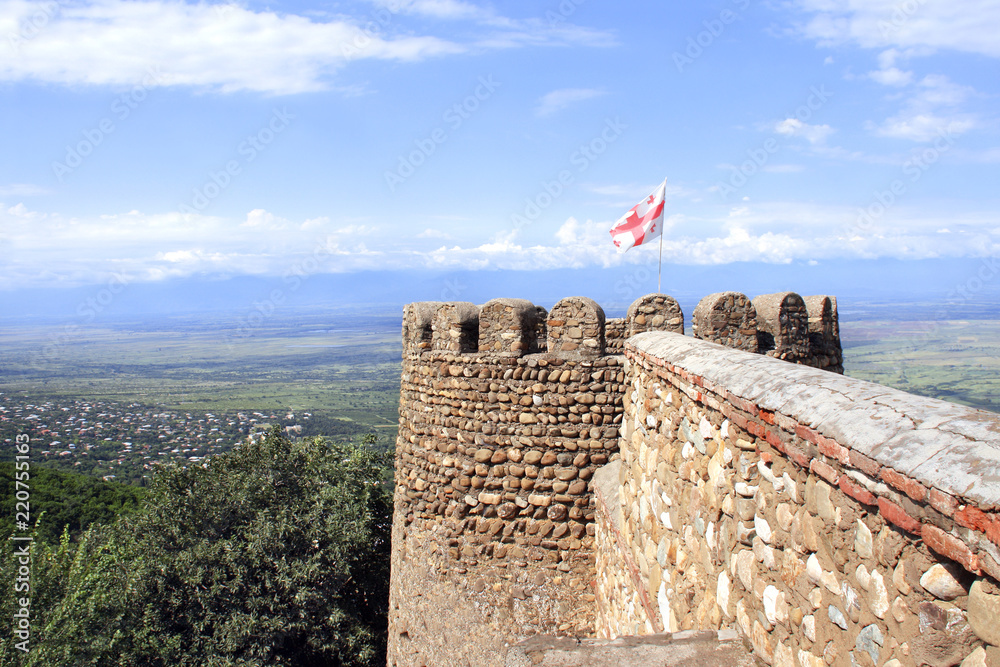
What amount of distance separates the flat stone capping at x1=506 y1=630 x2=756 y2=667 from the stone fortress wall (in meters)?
3.25

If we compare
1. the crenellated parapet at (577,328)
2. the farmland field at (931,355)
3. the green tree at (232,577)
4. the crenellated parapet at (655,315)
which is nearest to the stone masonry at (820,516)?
Answer: the crenellated parapet at (655,315)

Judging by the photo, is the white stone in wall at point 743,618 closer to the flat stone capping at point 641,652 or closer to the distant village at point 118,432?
the flat stone capping at point 641,652

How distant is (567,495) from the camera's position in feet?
21.7

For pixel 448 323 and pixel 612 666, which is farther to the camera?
pixel 448 323

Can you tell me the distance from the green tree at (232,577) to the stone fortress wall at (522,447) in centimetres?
515

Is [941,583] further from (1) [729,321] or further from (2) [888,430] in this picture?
(1) [729,321]

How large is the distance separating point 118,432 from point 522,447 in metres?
42.4

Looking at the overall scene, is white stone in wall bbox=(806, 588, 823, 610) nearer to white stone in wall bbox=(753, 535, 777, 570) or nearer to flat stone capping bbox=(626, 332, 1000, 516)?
white stone in wall bbox=(753, 535, 777, 570)

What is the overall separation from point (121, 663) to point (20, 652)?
4.78 feet

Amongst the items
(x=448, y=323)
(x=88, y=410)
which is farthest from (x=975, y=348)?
(x=88, y=410)

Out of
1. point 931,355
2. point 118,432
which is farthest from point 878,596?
point 118,432

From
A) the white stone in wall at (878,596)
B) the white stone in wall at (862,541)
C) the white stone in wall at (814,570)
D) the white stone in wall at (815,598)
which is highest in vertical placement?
the white stone in wall at (862,541)

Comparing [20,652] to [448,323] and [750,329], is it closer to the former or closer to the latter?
[448,323]

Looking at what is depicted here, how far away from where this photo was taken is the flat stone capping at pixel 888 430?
1555 mm
